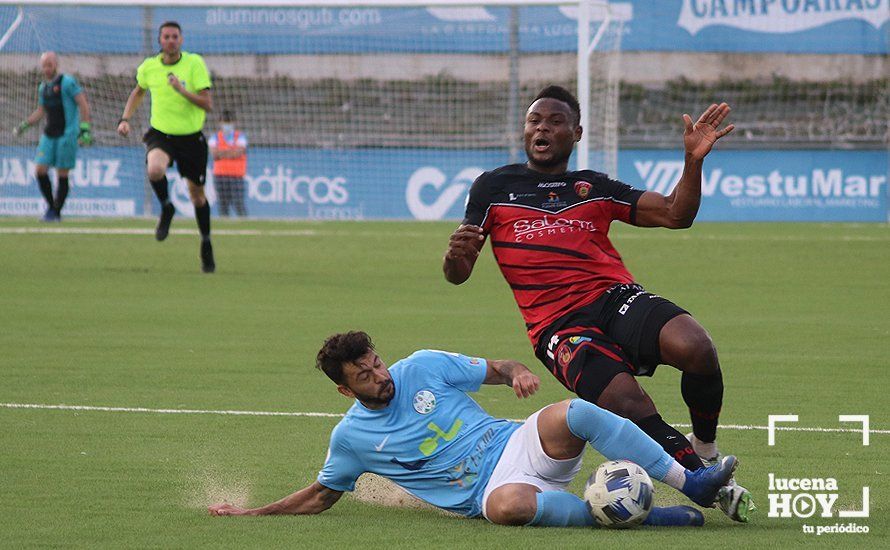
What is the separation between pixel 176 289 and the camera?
15297mm

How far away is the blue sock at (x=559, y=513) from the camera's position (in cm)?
562

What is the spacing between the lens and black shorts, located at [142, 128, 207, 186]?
15.9 m

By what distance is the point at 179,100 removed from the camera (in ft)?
52.4

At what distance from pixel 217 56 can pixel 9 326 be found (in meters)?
16.9

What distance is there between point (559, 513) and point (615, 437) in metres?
0.37

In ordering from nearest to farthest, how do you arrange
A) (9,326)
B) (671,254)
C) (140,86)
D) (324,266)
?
(9,326) → (140,86) → (324,266) → (671,254)

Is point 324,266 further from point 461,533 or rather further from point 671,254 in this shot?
point 461,533

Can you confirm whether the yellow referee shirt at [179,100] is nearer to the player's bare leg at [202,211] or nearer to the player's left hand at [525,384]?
the player's bare leg at [202,211]

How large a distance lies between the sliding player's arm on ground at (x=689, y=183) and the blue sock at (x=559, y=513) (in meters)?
1.43

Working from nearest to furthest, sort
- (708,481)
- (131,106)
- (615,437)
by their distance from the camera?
(708,481) → (615,437) → (131,106)

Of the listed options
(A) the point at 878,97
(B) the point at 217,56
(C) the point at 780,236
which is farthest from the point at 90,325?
(A) the point at 878,97

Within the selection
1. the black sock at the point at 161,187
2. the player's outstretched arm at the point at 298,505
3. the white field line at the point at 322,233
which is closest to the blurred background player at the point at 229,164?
the white field line at the point at 322,233

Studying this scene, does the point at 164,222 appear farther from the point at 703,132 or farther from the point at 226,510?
the point at 703,132

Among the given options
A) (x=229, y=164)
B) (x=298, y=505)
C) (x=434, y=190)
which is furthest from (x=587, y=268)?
(x=229, y=164)
